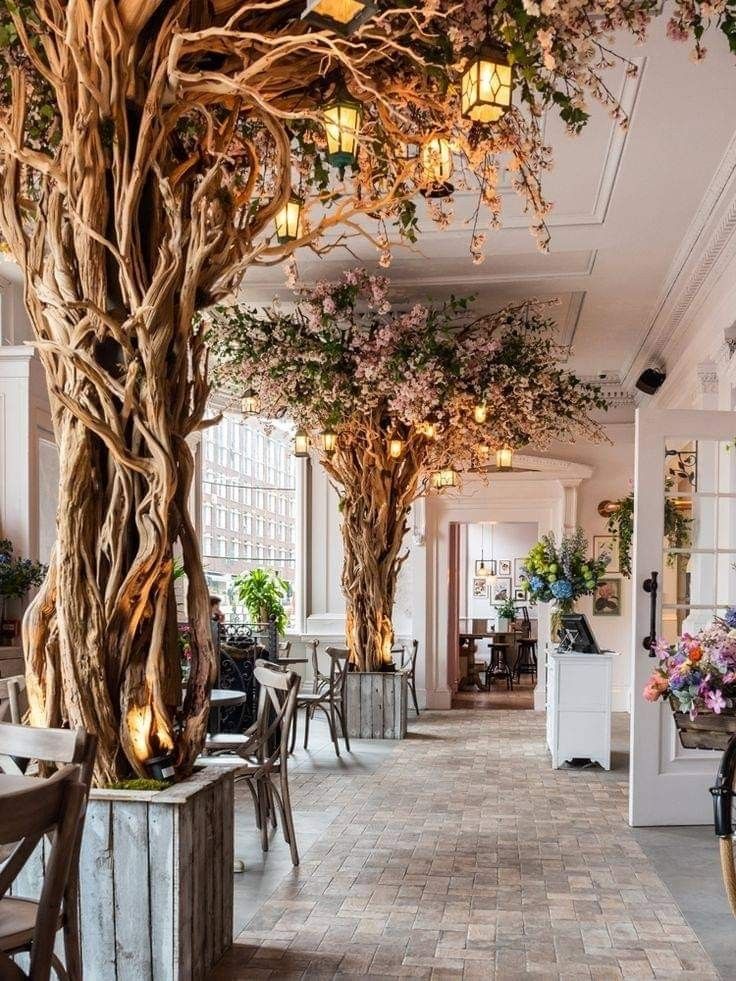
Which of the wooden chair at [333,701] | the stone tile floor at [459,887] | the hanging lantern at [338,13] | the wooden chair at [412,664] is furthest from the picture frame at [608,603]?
the hanging lantern at [338,13]

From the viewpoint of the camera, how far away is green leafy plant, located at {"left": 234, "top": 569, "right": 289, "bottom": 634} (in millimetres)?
12273

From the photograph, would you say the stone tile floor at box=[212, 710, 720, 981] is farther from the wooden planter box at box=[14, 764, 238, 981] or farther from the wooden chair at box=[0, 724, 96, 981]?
the wooden chair at box=[0, 724, 96, 981]

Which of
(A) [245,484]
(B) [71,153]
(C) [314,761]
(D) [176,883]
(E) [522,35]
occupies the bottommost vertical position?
(C) [314,761]

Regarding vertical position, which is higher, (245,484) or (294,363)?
(294,363)

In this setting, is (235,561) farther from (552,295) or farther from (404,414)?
(552,295)

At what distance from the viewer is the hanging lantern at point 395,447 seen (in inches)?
370

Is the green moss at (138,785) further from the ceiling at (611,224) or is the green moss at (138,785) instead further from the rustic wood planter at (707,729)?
the ceiling at (611,224)

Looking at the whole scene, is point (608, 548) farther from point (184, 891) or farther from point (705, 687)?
point (184, 891)

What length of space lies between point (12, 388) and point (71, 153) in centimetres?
449

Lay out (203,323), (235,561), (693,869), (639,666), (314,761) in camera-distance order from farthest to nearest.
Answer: (235,561)
(314,761)
(639,666)
(693,869)
(203,323)

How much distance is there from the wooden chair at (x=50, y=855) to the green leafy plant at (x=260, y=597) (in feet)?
30.6

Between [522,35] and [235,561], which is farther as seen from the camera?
[235,561]

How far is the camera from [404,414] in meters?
8.88

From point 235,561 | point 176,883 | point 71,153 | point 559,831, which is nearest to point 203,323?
point 71,153
